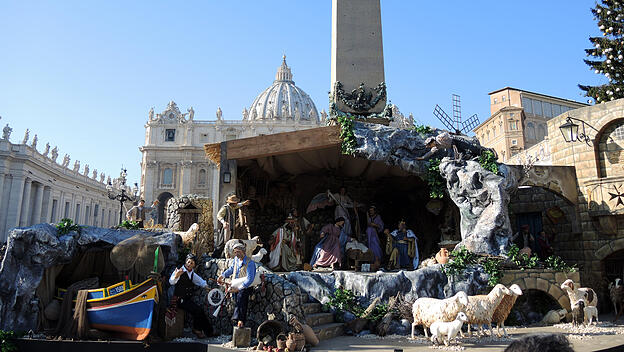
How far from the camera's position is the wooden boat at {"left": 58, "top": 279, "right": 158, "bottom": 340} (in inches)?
255

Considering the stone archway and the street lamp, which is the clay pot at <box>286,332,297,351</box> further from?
the street lamp

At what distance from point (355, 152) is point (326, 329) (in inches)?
207

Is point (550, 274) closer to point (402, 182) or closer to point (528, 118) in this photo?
point (402, 182)

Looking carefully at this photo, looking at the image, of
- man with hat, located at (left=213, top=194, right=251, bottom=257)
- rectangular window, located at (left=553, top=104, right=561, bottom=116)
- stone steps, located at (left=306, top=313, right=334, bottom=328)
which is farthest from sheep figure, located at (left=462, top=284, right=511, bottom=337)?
rectangular window, located at (left=553, top=104, right=561, bottom=116)

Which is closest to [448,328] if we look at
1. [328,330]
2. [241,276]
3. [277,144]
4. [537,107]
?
[328,330]

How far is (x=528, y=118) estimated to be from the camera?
42.9m

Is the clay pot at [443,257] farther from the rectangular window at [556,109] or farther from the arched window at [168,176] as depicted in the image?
the arched window at [168,176]

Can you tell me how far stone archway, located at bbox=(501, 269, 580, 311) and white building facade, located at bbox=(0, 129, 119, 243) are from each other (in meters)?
45.8

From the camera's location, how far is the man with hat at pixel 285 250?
35.4ft

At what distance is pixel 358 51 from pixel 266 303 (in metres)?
8.26

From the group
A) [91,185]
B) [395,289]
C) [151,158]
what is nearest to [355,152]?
[395,289]

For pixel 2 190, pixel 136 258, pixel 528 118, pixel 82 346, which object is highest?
pixel 528 118

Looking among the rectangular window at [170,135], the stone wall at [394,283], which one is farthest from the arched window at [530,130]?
the rectangular window at [170,135]

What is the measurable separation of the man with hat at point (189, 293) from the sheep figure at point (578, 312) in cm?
718
